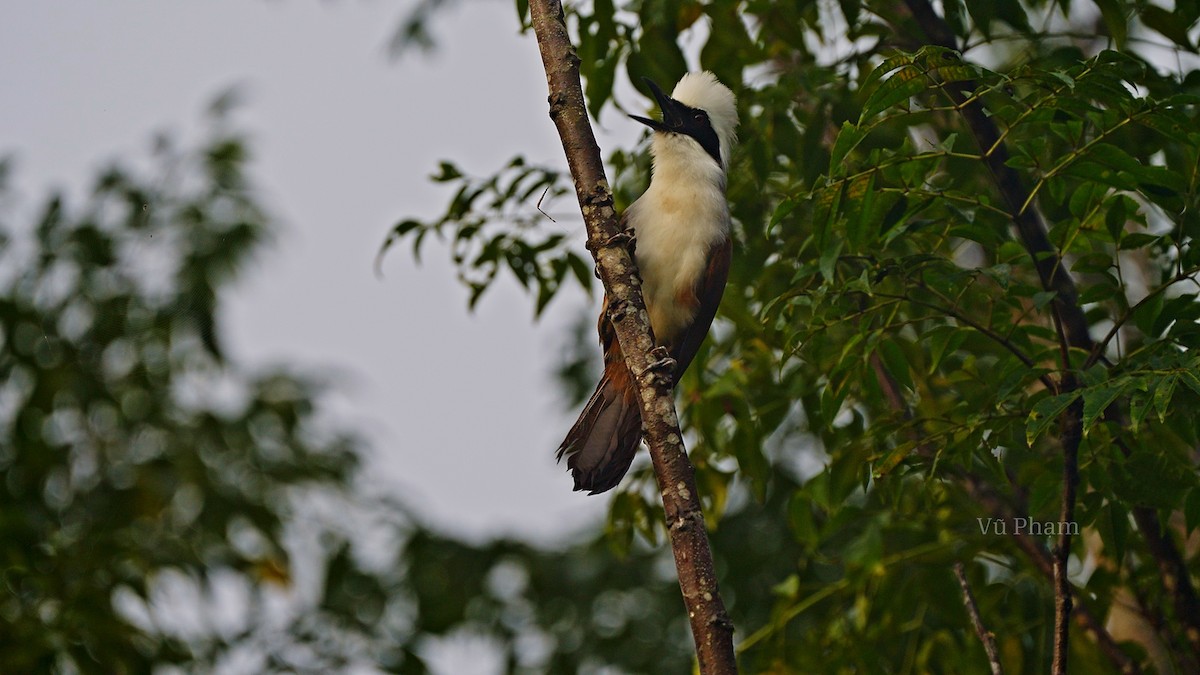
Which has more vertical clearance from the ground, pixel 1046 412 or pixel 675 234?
pixel 675 234

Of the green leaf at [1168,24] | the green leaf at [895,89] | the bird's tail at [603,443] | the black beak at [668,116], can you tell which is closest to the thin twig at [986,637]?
the bird's tail at [603,443]

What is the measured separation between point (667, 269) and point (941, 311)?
3.91 feet

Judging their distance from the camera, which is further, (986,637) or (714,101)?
(714,101)

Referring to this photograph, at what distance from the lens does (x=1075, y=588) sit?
8.54 ft

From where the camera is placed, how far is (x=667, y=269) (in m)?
3.22

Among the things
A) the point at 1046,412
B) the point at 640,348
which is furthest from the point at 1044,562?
the point at 640,348

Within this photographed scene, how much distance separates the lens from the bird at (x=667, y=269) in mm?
2852

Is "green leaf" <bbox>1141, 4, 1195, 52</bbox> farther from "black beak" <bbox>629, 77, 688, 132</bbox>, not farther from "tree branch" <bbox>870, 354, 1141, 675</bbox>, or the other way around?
"black beak" <bbox>629, 77, 688, 132</bbox>

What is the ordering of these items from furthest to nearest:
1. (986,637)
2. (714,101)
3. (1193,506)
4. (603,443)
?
(714,101), (603,443), (986,637), (1193,506)

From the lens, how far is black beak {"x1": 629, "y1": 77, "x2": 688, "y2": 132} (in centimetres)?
328

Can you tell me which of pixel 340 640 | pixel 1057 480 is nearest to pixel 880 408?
pixel 1057 480

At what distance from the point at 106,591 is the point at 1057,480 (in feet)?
9.06

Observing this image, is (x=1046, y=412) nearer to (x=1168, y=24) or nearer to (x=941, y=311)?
(x=941, y=311)

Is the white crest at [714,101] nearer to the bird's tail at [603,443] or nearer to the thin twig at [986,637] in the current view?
the bird's tail at [603,443]
